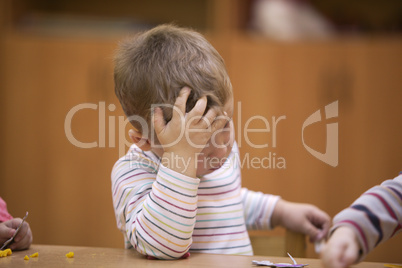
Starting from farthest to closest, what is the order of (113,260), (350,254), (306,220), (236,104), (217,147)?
(236,104) < (306,220) < (217,147) < (113,260) < (350,254)

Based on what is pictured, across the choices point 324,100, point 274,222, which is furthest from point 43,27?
point 274,222

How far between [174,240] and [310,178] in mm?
1252

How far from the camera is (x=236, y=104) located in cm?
180

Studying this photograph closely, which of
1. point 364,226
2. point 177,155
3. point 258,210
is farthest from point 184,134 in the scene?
point 258,210

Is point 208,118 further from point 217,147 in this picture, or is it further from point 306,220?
point 306,220

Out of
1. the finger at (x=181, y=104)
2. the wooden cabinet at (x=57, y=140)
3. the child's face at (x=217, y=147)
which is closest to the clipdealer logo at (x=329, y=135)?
the wooden cabinet at (x=57, y=140)

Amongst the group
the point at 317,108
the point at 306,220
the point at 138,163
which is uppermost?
the point at 317,108

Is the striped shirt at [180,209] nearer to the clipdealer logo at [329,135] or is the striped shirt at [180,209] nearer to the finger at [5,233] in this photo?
the finger at [5,233]

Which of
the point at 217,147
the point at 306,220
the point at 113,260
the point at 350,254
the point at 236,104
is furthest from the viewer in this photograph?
the point at 236,104

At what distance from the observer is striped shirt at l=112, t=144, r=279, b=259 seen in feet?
2.12

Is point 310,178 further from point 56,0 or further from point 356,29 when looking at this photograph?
point 56,0

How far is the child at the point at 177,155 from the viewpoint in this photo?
653mm

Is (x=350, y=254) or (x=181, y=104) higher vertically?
(x=181, y=104)

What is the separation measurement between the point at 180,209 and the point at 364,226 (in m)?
0.25
